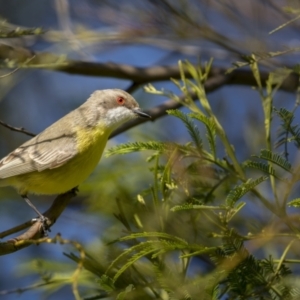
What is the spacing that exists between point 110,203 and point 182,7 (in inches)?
63.0

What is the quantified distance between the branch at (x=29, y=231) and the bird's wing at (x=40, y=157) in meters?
0.26

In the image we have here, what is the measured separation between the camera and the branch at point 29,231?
113 inches

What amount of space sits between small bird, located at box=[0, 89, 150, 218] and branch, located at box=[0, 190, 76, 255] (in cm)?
12

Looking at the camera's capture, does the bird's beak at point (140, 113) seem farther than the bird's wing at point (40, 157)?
No

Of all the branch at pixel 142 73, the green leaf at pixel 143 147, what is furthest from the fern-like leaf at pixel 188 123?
the branch at pixel 142 73

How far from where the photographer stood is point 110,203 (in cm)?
361

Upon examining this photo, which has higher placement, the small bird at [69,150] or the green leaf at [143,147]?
the green leaf at [143,147]

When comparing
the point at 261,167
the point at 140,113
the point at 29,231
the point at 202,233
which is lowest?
the point at 202,233

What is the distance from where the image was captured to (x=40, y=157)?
4.49 m

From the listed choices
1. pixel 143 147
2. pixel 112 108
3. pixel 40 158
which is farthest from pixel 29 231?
pixel 112 108

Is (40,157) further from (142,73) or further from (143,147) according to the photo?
(143,147)

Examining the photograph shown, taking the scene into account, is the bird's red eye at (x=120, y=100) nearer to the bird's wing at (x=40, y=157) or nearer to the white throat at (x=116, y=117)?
the white throat at (x=116, y=117)

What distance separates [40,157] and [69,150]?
210mm

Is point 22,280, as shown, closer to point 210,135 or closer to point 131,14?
point 131,14
